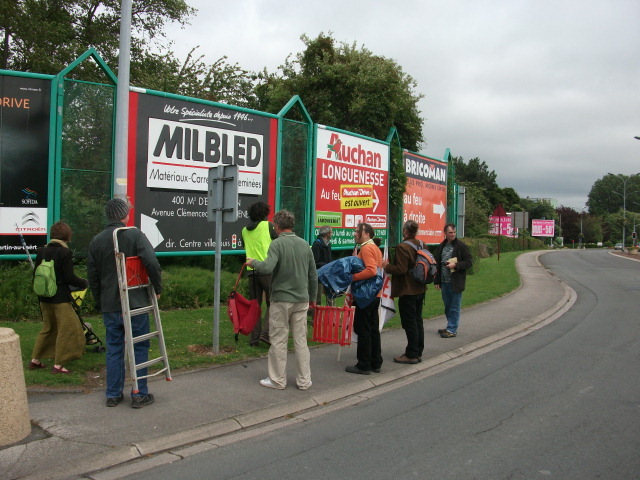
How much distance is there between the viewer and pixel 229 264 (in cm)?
1329

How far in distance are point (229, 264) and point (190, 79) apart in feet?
43.8

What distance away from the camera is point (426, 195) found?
72.2ft

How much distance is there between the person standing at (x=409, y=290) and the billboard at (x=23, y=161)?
20.3 feet

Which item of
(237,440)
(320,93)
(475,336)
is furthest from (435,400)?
(320,93)

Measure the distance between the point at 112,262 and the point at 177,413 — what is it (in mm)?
1541

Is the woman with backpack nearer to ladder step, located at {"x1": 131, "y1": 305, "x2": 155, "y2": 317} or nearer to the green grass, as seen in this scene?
the green grass

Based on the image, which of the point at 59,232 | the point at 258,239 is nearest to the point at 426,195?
the point at 258,239

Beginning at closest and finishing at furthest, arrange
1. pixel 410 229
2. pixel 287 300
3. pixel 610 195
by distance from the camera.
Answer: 1. pixel 287 300
2. pixel 410 229
3. pixel 610 195

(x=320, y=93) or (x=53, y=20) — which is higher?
(x=53, y=20)

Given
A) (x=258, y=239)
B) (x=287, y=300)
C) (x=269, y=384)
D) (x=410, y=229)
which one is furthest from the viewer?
(x=258, y=239)

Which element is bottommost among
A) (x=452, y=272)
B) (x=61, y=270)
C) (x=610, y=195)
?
(x=452, y=272)

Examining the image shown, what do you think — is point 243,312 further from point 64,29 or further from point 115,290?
point 64,29

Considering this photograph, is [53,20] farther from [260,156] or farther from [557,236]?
[557,236]

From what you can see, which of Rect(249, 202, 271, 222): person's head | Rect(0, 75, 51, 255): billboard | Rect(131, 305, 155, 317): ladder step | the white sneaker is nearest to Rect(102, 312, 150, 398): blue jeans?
Rect(131, 305, 155, 317): ladder step
